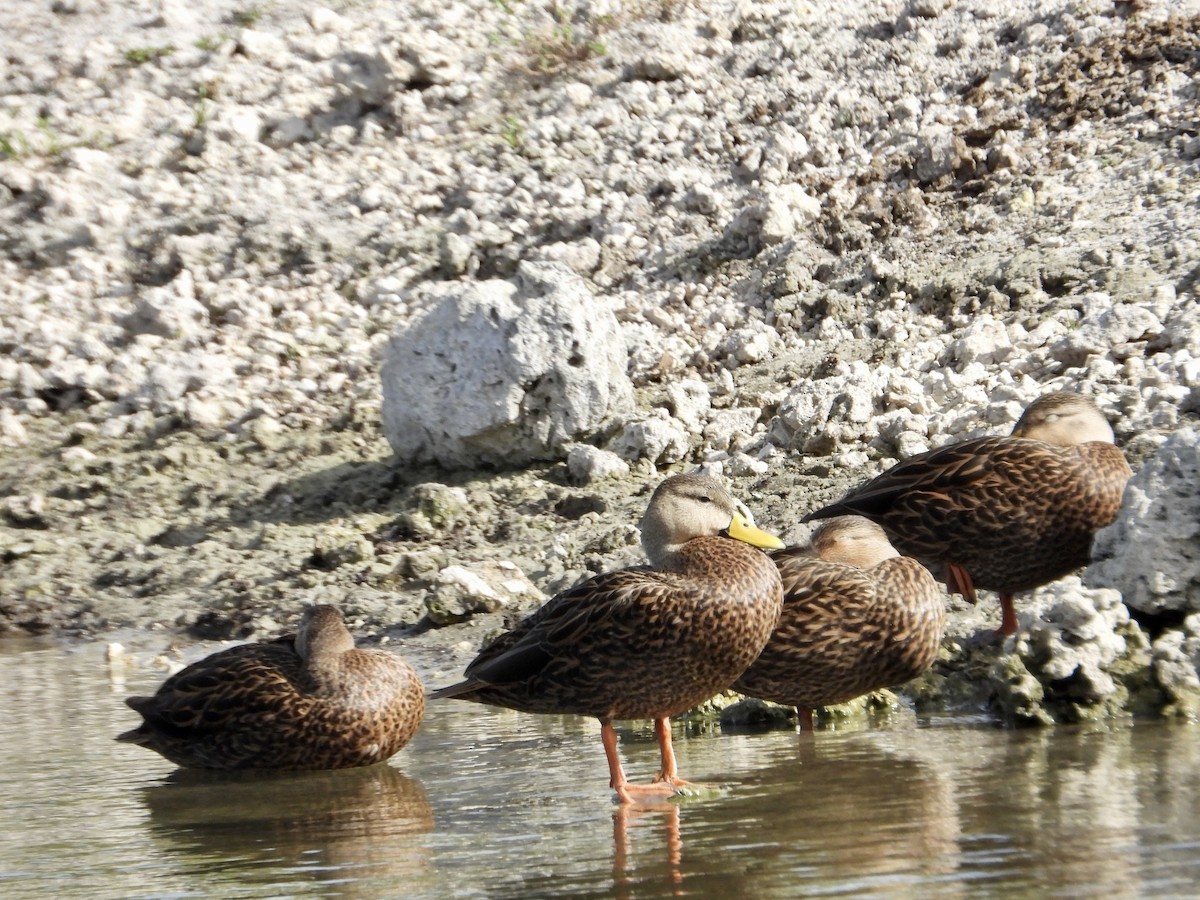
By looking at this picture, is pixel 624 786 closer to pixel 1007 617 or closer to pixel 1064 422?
pixel 1007 617

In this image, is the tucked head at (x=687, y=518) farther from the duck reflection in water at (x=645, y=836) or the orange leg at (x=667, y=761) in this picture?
the duck reflection in water at (x=645, y=836)

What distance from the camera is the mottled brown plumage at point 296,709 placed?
24.0ft

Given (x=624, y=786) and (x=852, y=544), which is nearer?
(x=624, y=786)

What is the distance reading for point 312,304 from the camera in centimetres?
1398

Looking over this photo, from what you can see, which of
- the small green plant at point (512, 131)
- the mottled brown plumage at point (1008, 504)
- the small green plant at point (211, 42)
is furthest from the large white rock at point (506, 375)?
the small green plant at point (211, 42)

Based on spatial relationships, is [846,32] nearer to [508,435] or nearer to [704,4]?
[704,4]

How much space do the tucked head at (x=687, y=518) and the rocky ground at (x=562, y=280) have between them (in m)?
1.25

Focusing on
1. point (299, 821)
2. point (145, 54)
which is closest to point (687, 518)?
point (299, 821)

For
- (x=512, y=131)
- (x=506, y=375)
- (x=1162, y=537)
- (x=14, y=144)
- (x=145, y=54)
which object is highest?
(x=145, y=54)

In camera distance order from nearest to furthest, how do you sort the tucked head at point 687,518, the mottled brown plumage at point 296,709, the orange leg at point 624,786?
the orange leg at point 624,786, the tucked head at point 687,518, the mottled brown plumage at point 296,709

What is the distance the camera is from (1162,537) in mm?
7086

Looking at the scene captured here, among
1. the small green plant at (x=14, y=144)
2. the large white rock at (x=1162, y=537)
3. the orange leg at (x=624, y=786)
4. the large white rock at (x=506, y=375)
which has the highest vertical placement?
the small green plant at (x=14, y=144)

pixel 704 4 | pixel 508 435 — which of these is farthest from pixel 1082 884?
pixel 704 4

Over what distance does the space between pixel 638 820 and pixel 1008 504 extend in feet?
9.03
